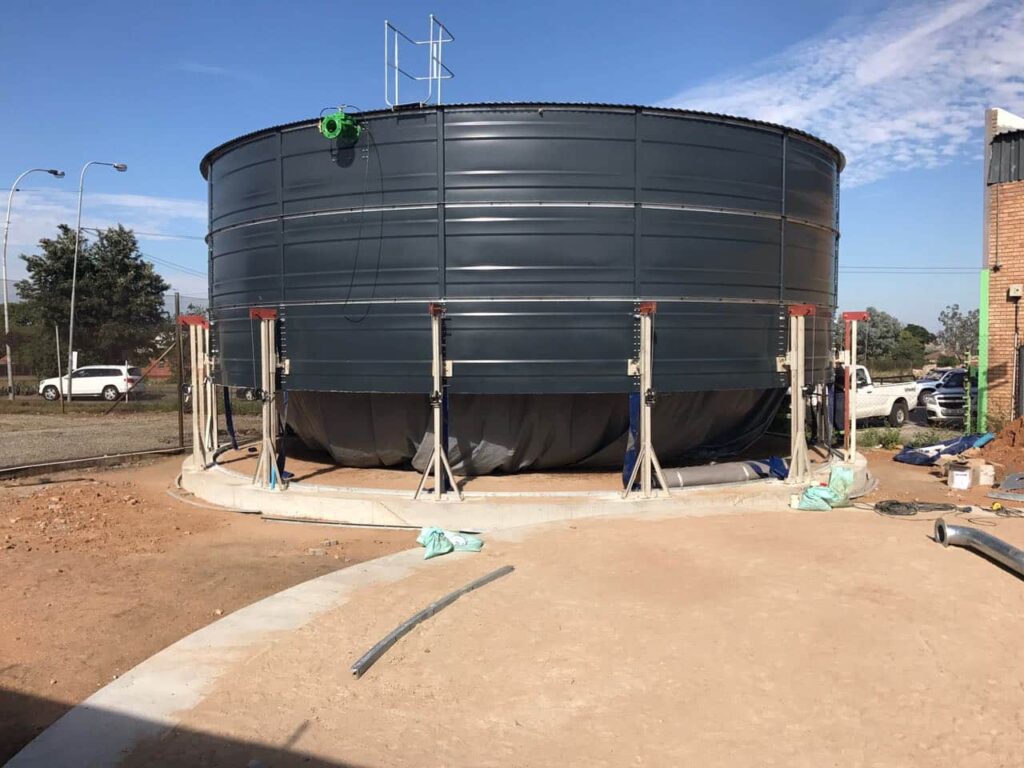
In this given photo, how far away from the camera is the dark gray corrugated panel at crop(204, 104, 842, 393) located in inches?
398

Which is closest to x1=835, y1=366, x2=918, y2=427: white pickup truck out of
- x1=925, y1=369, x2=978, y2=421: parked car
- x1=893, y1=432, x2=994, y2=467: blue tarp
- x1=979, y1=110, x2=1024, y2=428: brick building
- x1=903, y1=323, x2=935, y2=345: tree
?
x1=925, y1=369, x2=978, y2=421: parked car

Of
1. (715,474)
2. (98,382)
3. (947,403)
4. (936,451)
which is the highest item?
(98,382)

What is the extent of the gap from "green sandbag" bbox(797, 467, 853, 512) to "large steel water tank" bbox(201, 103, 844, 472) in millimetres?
1561

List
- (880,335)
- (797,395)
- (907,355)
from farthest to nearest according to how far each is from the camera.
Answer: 1. (880,335)
2. (907,355)
3. (797,395)

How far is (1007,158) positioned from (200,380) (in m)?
17.9

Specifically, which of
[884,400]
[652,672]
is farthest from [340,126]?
[884,400]

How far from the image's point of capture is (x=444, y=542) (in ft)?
27.6

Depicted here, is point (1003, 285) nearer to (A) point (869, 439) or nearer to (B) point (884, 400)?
(A) point (869, 439)

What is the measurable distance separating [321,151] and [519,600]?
6977 millimetres

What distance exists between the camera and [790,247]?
37.9ft

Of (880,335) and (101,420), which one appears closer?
(101,420)

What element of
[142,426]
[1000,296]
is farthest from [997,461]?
[142,426]

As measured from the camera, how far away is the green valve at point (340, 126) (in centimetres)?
1023

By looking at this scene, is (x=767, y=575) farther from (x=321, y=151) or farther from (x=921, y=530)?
(x=321, y=151)
